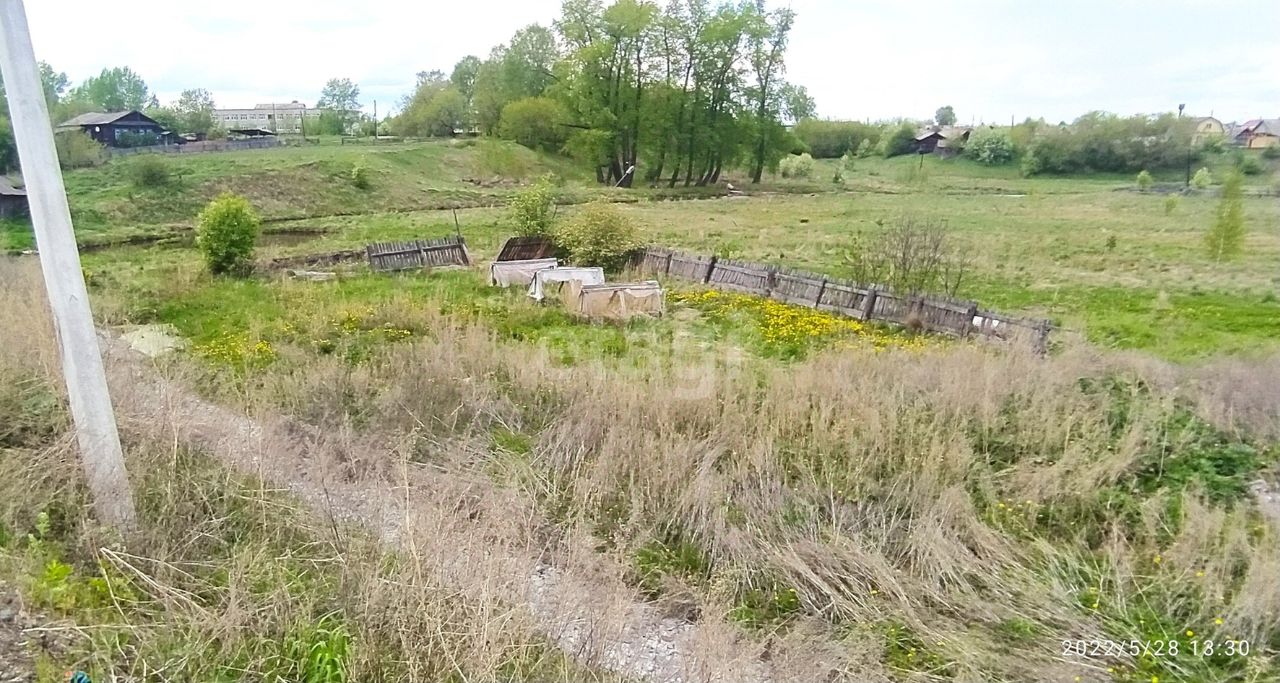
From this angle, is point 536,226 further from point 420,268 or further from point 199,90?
point 199,90

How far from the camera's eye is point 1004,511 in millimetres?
5539

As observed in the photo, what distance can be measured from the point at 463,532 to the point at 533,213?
1355 centimetres

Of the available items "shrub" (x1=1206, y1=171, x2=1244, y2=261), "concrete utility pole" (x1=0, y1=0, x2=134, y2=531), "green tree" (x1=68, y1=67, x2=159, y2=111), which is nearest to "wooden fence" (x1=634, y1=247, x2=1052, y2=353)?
"concrete utility pole" (x1=0, y1=0, x2=134, y2=531)

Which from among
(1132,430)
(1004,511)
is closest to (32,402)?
(1004,511)

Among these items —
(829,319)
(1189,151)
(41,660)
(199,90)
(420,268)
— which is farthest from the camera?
(199,90)

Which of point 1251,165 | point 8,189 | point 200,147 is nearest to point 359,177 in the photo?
point 200,147

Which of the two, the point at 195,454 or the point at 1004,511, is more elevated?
the point at 195,454

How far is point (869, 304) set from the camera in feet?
39.8

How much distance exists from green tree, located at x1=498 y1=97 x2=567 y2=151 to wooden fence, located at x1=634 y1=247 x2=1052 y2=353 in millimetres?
31207

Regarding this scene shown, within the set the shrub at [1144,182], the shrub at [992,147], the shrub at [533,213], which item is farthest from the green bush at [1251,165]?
the shrub at [533,213]

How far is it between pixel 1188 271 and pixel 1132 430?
1332 centimetres

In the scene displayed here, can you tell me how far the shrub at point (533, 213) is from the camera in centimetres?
1727

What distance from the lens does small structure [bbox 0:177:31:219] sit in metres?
20.1

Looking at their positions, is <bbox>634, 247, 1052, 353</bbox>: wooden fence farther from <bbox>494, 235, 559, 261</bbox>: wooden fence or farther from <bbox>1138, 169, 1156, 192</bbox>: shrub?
<bbox>1138, 169, 1156, 192</bbox>: shrub
